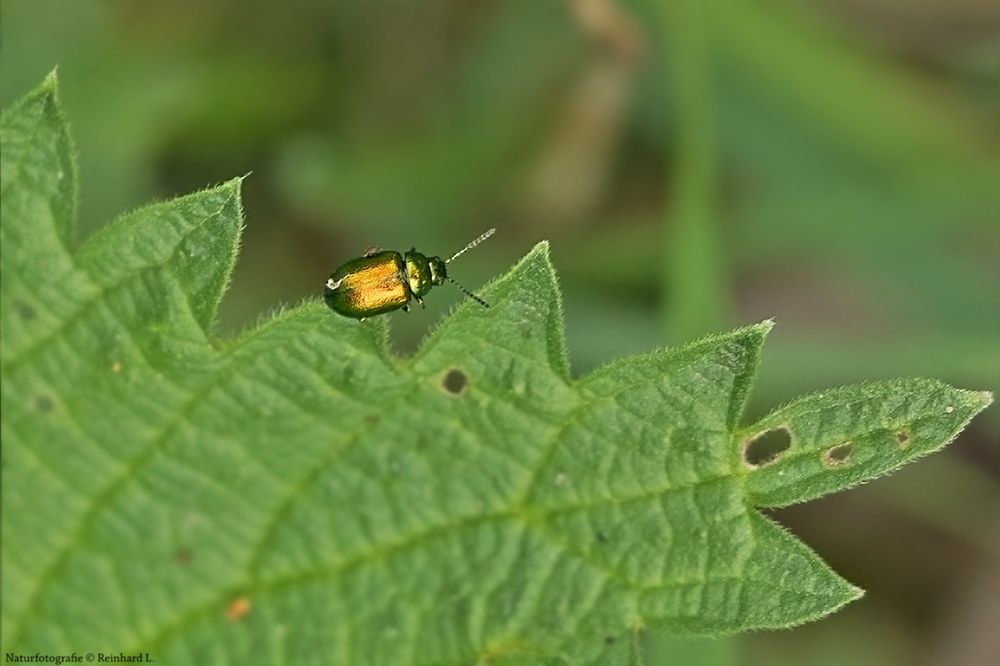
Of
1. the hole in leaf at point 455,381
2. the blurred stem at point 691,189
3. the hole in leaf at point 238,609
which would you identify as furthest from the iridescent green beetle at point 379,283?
the blurred stem at point 691,189

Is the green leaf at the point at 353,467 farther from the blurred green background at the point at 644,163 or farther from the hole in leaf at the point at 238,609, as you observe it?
the blurred green background at the point at 644,163

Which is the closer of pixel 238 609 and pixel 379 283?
pixel 238 609

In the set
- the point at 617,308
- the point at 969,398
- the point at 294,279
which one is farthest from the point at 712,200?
the point at 969,398

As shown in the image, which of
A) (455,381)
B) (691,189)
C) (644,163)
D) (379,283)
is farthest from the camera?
(644,163)

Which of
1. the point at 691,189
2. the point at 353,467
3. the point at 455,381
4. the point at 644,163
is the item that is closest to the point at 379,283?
the point at 455,381

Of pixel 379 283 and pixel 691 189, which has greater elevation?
pixel 691 189

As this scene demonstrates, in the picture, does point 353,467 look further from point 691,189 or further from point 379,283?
point 691,189

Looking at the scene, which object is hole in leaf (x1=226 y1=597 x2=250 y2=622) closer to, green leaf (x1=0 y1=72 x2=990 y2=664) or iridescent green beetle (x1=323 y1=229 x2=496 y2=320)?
green leaf (x1=0 y1=72 x2=990 y2=664)
